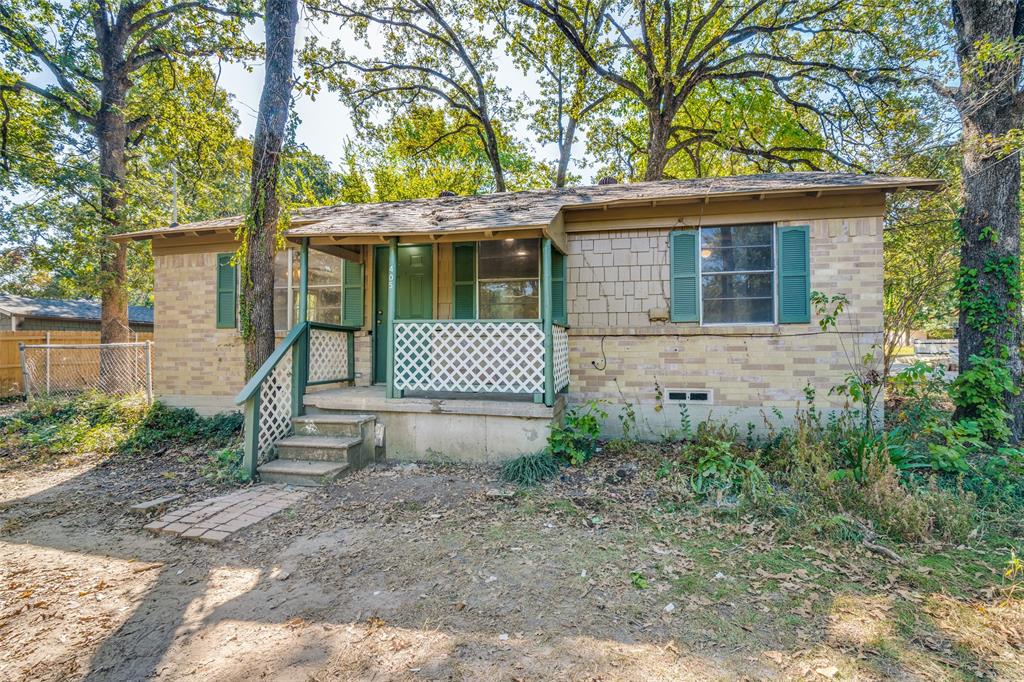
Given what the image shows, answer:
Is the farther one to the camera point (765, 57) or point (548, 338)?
point (765, 57)

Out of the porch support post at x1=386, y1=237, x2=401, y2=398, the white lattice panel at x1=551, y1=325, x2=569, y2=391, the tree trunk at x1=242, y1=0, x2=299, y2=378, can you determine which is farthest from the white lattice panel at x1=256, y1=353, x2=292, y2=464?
the white lattice panel at x1=551, y1=325, x2=569, y2=391

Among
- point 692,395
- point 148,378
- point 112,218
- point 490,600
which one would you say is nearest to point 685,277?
point 692,395

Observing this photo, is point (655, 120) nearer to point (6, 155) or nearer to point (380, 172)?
point (380, 172)

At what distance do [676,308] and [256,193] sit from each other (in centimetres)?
602

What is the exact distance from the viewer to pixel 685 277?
6.55 meters

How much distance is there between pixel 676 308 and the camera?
6.56 metres

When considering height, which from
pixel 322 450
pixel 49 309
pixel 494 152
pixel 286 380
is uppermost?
pixel 494 152

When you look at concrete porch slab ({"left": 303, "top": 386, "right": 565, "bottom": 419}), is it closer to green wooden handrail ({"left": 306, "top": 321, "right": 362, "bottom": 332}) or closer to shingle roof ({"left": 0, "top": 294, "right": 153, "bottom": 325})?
green wooden handrail ({"left": 306, "top": 321, "right": 362, "bottom": 332})

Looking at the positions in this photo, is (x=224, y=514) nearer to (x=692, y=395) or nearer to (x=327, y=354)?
(x=327, y=354)

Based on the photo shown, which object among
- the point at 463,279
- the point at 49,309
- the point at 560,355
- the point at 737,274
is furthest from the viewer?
the point at 49,309

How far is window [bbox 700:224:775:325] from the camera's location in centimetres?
643

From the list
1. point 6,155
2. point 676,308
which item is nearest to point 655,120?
point 676,308

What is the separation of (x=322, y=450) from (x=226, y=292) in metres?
4.29

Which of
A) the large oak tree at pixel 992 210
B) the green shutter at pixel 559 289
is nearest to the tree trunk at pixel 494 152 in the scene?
the green shutter at pixel 559 289
